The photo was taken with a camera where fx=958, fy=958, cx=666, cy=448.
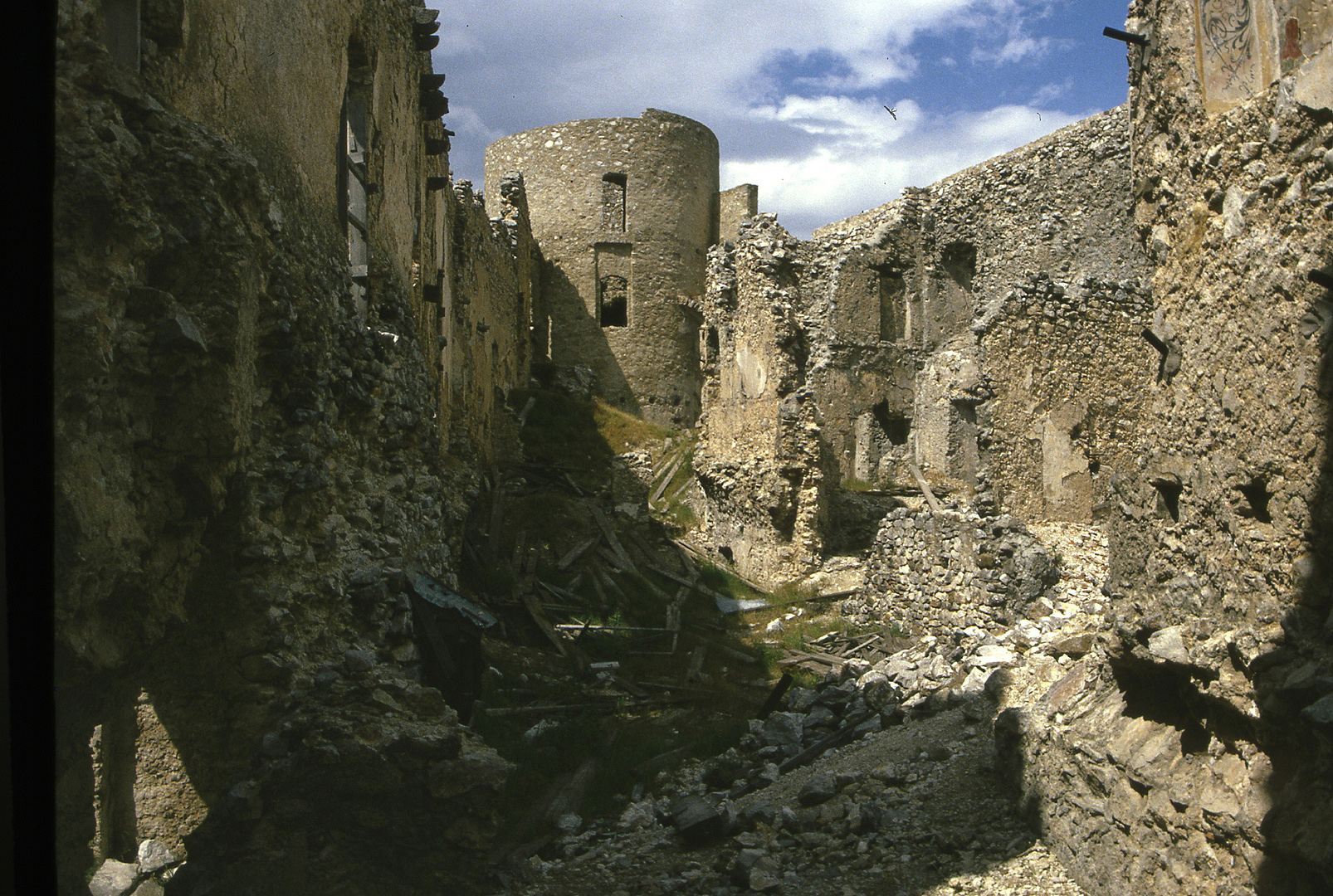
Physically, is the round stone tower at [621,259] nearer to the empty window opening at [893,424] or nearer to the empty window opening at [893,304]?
the empty window opening at [893,304]

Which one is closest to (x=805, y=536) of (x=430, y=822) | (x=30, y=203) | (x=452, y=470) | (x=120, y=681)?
(x=452, y=470)

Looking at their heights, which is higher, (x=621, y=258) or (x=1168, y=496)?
(x=621, y=258)

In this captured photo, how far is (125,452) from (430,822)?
2003mm

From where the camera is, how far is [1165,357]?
407 centimetres

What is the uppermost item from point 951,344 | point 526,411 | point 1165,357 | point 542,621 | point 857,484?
point 951,344

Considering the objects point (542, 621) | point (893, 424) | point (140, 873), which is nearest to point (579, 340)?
point (893, 424)

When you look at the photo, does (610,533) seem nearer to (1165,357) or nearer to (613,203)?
(1165,357)

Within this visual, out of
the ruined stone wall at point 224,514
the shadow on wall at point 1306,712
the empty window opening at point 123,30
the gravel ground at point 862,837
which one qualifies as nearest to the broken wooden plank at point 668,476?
the gravel ground at point 862,837

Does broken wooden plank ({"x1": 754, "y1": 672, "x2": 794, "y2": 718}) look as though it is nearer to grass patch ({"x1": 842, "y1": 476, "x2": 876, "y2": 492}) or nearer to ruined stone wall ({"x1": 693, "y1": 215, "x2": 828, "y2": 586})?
ruined stone wall ({"x1": 693, "y1": 215, "x2": 828, "y2": 586})

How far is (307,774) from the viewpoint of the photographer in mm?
3879

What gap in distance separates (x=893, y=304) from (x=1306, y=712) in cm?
1766

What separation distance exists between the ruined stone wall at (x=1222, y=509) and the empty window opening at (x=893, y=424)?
1484 cm

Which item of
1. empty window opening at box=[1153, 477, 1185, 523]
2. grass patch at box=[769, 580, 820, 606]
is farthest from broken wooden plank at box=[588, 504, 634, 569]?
empty window opening at box=[1153, 477, 1185, 523]

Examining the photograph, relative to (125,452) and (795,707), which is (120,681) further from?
(795,707)
